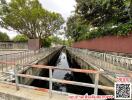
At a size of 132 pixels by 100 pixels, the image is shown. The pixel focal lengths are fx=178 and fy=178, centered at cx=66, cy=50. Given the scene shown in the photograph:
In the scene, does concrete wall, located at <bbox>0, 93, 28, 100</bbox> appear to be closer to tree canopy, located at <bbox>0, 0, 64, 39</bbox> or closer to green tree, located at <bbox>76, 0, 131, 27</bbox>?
green tree, located at <bbox>76, 0, 131, 27</bbox>

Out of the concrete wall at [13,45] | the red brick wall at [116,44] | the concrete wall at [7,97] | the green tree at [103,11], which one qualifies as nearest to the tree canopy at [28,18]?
the concrete wall at [13,45]

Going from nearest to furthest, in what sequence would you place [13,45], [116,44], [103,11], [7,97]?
[7,97] → [116,44] → [103,11] → [13,45]

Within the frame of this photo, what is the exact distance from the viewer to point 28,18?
34.4m

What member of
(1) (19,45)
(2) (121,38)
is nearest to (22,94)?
(2) (121,38)

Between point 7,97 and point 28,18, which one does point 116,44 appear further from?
point 28,18

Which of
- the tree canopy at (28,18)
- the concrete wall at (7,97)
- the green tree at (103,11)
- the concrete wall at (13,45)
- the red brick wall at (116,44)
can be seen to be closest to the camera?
the concrete wall at (7,97)

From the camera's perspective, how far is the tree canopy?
34.3 m

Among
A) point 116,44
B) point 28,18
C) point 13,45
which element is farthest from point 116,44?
point 13,45

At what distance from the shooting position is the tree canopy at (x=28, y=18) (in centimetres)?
3426

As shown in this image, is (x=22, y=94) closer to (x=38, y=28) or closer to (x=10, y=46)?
(x=10, y=46)

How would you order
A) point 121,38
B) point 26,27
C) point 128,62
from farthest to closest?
point 26,27
point 121,38
point 128,62

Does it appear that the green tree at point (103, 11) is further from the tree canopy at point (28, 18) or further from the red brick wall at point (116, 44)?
the tree canopy at point (28, 18)

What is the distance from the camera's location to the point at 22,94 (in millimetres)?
4988

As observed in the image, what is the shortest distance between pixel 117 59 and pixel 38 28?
26844mm
